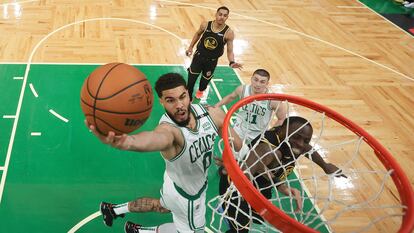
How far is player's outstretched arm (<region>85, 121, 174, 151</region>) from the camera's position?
2.49 metres

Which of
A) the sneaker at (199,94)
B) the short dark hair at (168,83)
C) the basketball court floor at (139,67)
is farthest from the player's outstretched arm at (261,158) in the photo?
the sneaker at (199,94)

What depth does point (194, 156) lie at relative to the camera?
308 cm

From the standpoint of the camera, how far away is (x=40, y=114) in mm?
5555

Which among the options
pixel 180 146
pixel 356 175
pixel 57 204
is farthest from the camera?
pixel 356 175

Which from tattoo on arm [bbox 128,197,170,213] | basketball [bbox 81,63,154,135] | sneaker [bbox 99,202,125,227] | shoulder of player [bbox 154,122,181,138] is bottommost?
sneaker [bbox 99,202,125,227]

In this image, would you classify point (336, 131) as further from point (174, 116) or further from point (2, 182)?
point (2, 182)

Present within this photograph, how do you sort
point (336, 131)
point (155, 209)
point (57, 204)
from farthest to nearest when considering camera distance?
1. point (336, 131)
2. point (57, 204)
3. point (155, 209)

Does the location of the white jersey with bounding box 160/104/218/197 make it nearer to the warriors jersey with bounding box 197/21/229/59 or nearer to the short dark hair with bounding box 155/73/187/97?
the short dark hair with bounding box 155/73/187/97

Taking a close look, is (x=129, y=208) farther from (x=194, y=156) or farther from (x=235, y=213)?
(x=194, y=156)

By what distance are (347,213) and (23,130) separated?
400 centimetres

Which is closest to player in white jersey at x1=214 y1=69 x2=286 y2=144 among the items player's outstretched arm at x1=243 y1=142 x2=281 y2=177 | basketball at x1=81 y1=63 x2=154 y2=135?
player's outstretched arm at x1=243 y1=142 x2=281 y2=177

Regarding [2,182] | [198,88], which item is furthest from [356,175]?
[2,182]

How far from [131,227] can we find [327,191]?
2.38 metres

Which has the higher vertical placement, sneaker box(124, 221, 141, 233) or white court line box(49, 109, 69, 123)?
sneaker box(124, 221, 141, 233)
